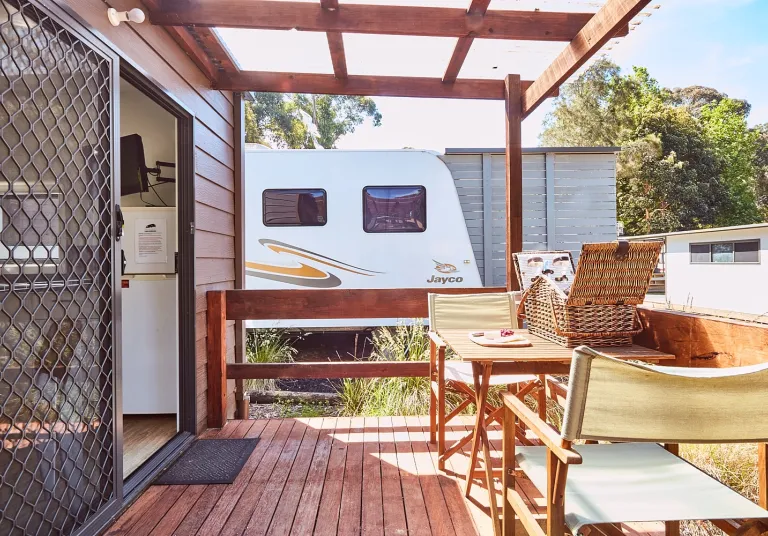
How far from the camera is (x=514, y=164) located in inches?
123

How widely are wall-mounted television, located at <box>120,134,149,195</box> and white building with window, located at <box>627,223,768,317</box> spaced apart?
343 inches

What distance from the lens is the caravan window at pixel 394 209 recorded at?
552cm

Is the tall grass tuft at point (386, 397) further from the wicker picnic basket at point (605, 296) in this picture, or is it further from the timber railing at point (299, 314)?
the wicker picnic basket at point (605, 296)

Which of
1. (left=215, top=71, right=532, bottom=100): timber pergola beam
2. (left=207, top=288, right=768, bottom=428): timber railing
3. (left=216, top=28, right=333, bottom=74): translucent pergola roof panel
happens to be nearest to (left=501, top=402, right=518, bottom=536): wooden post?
(left=207, top=288, right=768, bottom=428): timber railing

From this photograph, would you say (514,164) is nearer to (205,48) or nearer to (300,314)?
(300,314)

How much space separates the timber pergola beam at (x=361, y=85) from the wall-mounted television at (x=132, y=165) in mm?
682

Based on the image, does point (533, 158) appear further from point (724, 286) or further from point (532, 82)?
point (724, 286)

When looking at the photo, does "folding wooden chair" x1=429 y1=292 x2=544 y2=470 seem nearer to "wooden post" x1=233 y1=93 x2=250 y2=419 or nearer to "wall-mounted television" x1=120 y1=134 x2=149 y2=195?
"wooden post" x1=233 y1=93 x2=250 y2=419

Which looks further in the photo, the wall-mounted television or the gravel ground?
the gravel ground

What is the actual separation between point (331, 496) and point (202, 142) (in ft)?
7.05

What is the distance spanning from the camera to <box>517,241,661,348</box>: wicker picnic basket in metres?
1.86

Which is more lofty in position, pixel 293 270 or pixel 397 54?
pixel 397 54

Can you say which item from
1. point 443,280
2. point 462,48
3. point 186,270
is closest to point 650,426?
point 462,48

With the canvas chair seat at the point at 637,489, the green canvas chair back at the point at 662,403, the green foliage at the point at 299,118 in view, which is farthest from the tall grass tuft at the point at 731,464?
the green foliage at the point at 299,118
